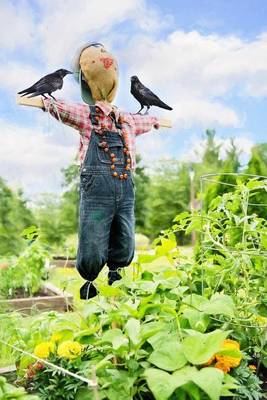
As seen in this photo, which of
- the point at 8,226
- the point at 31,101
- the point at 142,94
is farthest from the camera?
the point at 8,226

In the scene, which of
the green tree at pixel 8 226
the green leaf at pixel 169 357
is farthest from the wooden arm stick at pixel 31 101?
the green tree at pixel 8 226

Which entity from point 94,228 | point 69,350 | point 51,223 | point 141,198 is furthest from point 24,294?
point 141,198

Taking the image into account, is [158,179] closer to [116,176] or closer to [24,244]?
[24,244]

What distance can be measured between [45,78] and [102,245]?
0.73 m

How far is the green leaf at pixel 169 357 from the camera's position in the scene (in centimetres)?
150

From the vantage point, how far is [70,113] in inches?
90.8

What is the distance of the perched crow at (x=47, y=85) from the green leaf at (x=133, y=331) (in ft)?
3.63

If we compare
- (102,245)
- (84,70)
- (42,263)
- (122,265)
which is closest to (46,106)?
(84,70)

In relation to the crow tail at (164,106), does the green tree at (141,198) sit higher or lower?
lower

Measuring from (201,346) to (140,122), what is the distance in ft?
4.32

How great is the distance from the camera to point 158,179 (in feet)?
42.9

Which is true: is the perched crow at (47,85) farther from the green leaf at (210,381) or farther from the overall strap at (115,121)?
the green leaf at (210,381)

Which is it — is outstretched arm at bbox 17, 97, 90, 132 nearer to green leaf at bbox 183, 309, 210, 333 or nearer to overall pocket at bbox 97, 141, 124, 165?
overall pocket at bbox 97, 141, 124, 165

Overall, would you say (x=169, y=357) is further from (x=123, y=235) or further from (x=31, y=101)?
(x=31, y=101)
